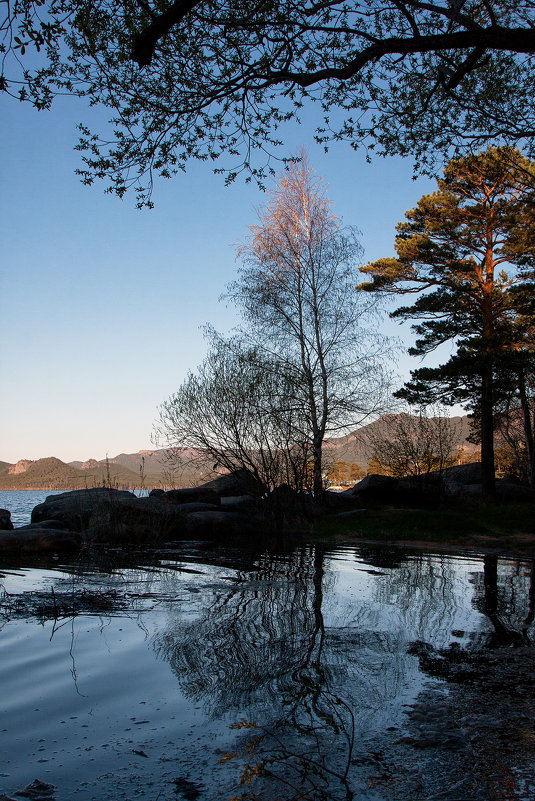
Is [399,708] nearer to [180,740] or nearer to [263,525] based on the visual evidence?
[180,740]

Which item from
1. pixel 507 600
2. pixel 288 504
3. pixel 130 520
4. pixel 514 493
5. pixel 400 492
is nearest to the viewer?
pixel 507 600

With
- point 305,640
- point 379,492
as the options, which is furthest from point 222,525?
point 305,640

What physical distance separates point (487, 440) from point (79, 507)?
48.9 ft

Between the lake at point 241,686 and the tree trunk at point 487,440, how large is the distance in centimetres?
1334

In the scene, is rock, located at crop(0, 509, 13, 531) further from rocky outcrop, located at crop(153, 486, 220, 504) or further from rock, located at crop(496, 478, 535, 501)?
rock, located at crop(496, 478, 535, 501)

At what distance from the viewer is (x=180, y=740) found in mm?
3182

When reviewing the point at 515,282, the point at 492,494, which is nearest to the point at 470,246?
the point at 515,282

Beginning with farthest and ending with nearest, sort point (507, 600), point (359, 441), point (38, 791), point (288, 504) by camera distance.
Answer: point (359, 441) → point (288, 504) → point (507, 600) → point (38, 791)

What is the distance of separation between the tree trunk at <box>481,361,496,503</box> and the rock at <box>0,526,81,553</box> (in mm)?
15093

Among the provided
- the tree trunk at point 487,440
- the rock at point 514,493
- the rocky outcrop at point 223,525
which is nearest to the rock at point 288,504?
the rocky outcrop at point 223,525

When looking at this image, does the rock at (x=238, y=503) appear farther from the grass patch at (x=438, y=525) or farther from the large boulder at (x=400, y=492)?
the large boulder at (x=400, y=492)

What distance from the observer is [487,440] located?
21.6 metres

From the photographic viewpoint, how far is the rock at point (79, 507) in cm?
1628

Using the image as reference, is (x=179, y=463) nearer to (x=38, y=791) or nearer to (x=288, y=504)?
(x=288, y=504)
